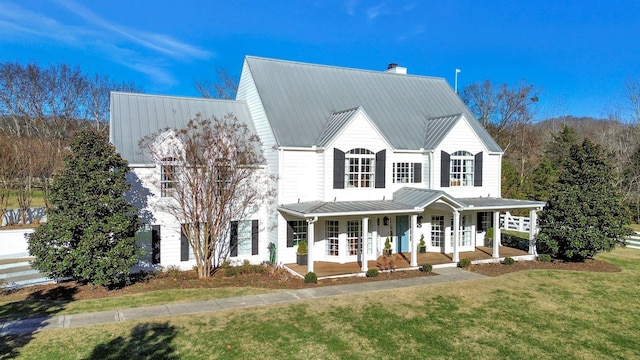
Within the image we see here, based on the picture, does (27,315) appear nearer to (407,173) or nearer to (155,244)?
(155,244)

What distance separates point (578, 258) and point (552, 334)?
10.8m

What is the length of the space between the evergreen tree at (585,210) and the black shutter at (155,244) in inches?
700

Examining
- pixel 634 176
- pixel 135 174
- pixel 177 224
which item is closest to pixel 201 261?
pixel 177 224

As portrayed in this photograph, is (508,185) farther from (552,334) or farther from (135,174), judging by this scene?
(135,174)

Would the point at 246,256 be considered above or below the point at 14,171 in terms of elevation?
below

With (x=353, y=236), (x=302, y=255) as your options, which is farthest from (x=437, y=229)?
(x=302, y=255)

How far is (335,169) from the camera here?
17969 millimetres

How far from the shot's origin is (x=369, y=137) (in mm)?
18531

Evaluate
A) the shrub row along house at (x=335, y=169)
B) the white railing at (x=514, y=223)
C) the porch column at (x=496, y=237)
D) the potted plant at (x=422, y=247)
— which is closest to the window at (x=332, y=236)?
the shrub row along house at (x=335, y=169)

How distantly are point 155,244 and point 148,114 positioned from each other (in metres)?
6.25

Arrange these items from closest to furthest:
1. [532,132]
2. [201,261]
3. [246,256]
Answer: [201,261], [246,256], [532,132]

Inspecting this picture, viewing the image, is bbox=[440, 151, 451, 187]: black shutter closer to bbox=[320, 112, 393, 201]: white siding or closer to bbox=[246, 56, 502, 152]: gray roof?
bbox=[246, 56, 502, 152]: gray roof

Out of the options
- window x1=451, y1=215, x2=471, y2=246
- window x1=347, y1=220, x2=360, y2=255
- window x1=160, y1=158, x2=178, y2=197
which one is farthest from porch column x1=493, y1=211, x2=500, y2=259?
window x1=160, y1=158, x2=178, y2=197

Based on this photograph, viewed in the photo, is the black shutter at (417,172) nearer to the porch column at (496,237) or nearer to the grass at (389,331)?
the porch column at (496,237)
